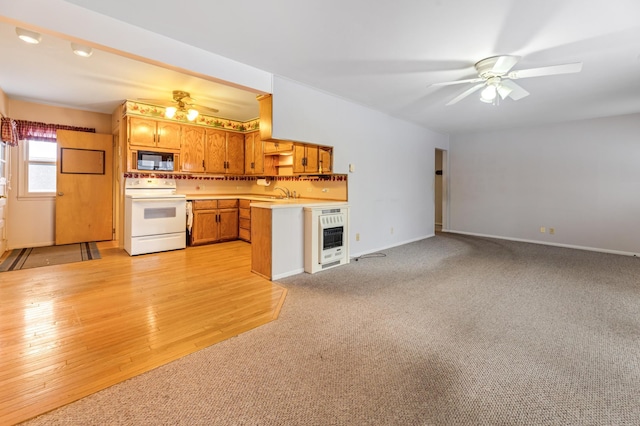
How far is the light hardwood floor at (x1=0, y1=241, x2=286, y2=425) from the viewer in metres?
1.79

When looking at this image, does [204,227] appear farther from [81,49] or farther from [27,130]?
[81,49]

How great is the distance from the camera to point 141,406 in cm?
157

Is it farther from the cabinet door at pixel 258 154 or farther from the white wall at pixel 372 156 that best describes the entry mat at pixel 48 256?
the white wall at pixel 372 156

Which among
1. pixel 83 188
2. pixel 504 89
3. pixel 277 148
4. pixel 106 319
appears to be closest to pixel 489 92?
pixel 504 89

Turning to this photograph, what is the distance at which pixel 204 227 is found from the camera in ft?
18.9

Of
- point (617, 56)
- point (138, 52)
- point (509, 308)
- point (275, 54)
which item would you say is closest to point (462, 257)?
point (509, 308)

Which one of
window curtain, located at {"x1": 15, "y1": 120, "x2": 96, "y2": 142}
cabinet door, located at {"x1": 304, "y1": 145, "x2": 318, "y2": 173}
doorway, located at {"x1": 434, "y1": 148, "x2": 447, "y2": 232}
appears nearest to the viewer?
cabinet door, located at {"x1": 304, "y1": 145, "x2": 318, "y2": 173}

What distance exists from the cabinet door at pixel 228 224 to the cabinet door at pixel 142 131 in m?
1.78

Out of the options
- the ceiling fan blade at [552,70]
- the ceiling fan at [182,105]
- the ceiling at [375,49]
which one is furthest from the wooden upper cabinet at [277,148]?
the ceiling fan blade at [552,70]

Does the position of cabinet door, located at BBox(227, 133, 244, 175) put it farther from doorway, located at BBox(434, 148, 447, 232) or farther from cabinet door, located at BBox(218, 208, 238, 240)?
doorway, located at BBox(434, 148, 447, 232)

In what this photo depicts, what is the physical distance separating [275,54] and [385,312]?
9.12ft

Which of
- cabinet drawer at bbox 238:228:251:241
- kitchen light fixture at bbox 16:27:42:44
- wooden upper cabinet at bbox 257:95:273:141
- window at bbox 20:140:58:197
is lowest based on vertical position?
cabinet drawer at bbox 238:228:251:241

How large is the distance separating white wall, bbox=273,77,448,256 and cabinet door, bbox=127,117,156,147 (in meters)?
2.93

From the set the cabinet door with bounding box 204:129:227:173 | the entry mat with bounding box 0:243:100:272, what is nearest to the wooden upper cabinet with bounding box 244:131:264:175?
the cabinet door with bounding box 204:129:227:173
